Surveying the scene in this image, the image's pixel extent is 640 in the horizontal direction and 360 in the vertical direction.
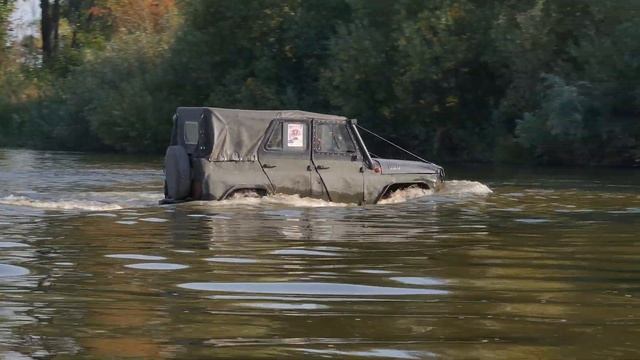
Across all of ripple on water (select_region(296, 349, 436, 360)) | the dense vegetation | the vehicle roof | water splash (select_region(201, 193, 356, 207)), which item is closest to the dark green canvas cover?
the vehicle roof

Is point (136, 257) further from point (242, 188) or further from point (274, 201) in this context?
point (274, 201)

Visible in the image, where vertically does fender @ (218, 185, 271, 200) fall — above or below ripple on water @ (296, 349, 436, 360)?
above

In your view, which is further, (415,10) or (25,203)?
(415,10)

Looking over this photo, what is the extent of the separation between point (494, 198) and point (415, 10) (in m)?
19.7

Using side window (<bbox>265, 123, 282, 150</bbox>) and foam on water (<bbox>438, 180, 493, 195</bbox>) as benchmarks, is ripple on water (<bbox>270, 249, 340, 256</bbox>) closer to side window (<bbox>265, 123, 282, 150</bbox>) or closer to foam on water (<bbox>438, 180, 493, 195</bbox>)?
side window (<bbox>265, 123, 282, 150</bbox>)

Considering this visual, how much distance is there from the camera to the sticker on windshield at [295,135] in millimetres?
17350

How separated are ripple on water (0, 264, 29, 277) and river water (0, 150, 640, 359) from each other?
0.9 inches

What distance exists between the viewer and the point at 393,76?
126ft

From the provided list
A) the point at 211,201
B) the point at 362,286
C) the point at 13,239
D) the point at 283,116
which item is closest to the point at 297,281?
the point at 362,286

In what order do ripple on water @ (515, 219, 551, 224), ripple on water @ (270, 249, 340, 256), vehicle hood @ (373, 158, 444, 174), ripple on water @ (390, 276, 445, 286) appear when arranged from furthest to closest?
vehicle hood @ (373, 158, 444, 174) < ripple on water @ (515, 219, 551, 224) < ripple on water @ (270, 249, 340, 256) < ripple on water @ (390, 276, 445, 286)

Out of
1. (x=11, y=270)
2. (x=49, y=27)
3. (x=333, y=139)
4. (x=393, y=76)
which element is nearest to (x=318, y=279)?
(x=11, y=270)

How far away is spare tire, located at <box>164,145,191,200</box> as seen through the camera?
54.8 feet

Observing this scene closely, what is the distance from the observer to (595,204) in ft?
60.7

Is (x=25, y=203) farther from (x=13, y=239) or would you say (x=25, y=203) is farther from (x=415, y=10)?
(x=415, y=10)
